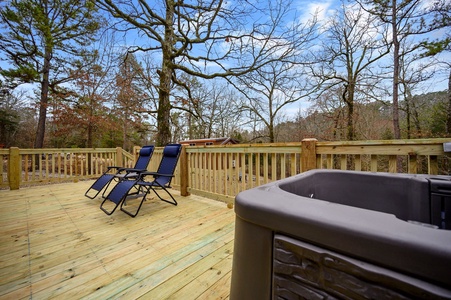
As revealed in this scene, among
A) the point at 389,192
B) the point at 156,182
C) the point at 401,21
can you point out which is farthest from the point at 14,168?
the point at 401,21

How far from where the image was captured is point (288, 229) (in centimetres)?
59

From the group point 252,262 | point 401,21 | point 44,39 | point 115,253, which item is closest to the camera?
point 252,262

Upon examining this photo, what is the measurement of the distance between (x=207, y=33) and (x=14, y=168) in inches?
242

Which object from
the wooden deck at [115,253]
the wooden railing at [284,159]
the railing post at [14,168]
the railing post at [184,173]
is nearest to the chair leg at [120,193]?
the wooden deck at [115,253]

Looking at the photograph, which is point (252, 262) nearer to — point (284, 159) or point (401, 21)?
point (284, 159)

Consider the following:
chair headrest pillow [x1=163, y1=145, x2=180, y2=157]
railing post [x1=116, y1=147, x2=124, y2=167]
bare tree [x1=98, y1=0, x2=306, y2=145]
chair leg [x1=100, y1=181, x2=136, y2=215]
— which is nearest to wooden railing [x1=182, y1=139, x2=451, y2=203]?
chair headrest pillow [x1=163, y1=145, x2=180, y2=157]

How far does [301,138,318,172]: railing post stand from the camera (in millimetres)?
2277

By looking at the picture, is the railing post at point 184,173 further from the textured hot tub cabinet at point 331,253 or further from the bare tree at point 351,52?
the bare tree at point 351,52

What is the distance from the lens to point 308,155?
230 centimetres

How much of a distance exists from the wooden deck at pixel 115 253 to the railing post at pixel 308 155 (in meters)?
1.21

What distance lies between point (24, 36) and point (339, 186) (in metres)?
12.0

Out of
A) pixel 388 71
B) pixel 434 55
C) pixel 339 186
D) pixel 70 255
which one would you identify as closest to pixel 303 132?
pixel 388 71

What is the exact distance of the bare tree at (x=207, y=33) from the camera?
5.67m

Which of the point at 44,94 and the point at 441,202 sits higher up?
the point at 44,94
